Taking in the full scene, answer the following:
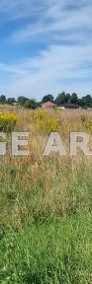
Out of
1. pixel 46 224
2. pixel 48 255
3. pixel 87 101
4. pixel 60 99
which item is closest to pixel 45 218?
pixel 46 224

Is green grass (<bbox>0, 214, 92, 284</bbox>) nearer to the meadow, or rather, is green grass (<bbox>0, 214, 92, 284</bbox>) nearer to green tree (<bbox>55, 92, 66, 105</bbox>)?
the meadow

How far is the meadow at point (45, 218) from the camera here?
10.7ft

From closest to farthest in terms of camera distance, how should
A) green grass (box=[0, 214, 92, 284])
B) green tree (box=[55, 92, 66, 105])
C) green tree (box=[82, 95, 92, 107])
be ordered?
1. green grass (box=[0, 214, 92, 284])
2. green tree (box=[82, 95, 92, 107])
3. green tree (box=[55, 92, 66, 105])

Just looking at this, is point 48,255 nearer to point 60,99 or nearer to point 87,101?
point 87,101

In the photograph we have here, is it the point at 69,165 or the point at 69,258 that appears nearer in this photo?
the point at 69,258

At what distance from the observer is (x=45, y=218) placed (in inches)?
182

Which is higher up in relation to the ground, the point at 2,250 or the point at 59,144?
the point at 59,144

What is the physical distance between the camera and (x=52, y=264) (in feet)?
10.9

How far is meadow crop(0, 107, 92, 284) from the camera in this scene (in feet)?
10.7

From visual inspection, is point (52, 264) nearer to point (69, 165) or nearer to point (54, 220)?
point (54, 220)

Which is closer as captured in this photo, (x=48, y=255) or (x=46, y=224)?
(x=48, y=255)

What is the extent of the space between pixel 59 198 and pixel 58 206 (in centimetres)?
11

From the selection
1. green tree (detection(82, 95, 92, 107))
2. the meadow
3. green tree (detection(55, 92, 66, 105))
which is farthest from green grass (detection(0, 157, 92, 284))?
green tree (detection(55, 92, 66, 105))

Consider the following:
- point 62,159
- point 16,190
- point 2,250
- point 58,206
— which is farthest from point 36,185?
point 2,250
